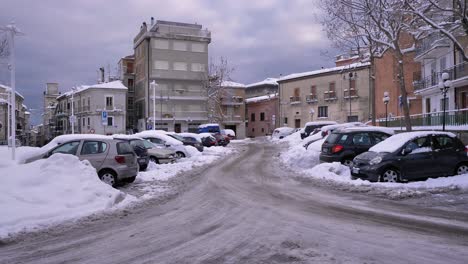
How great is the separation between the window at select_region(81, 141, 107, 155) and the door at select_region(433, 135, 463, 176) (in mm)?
9867

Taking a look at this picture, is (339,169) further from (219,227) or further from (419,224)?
(219,227)

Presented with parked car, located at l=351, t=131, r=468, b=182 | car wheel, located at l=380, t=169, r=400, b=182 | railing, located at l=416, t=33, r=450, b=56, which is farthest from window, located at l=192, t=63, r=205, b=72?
car wheel, located at l=380, t=169, r=400, b=182

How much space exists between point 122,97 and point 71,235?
59.2m

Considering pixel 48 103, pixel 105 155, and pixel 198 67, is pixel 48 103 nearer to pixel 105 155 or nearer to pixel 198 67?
pixel 198 67

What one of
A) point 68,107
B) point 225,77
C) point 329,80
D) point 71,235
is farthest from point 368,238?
point 68,107

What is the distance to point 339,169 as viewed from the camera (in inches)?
595

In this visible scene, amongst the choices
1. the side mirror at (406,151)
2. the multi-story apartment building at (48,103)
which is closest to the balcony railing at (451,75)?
the side mirror at (406,151)

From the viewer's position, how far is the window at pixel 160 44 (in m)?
59.8

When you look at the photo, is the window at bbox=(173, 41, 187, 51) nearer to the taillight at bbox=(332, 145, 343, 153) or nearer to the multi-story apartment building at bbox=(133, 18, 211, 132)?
the multi-story apartment building at bbox=(133, 18, 211, 132)

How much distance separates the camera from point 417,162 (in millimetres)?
12281

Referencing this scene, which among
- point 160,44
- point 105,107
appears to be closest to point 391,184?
point 160,44

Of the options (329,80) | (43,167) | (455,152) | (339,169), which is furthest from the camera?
(329,80)

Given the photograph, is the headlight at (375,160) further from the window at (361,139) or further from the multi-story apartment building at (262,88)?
the multi-story apartment building at (262,88)

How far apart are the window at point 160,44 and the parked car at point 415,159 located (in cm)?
5091
